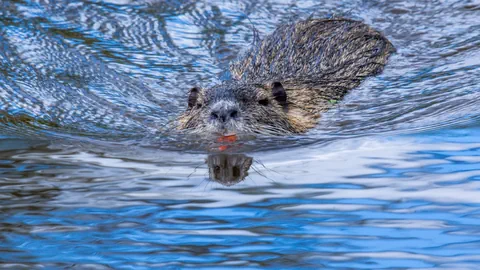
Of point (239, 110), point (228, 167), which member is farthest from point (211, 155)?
point (239, 110)

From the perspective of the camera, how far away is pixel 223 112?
166 inches

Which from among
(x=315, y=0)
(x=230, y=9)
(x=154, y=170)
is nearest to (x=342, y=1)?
(x=315, y=0)

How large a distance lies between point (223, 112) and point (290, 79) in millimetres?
1322

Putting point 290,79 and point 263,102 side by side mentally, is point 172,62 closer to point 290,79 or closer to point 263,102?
point 290,79

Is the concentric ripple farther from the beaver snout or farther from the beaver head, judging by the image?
the beaver snout

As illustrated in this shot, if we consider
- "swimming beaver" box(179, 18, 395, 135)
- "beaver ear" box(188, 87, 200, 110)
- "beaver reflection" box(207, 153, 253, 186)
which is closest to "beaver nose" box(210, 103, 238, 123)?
"swimming beaver" box(179, 18, 395, 135)

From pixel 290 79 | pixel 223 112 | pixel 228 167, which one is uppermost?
pixel 290 79

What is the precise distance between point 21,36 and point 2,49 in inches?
13.3

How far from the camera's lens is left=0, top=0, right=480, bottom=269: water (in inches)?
106

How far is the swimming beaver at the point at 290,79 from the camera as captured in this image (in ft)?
14.6

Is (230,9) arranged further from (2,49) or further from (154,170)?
(154,170)

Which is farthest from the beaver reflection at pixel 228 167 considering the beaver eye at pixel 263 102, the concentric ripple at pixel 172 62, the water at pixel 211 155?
the beaver eye at pixel 263 102

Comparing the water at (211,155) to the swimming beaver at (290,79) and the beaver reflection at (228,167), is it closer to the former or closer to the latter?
the beaver reflection at (228,167)

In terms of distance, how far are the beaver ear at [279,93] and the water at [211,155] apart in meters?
0.31
